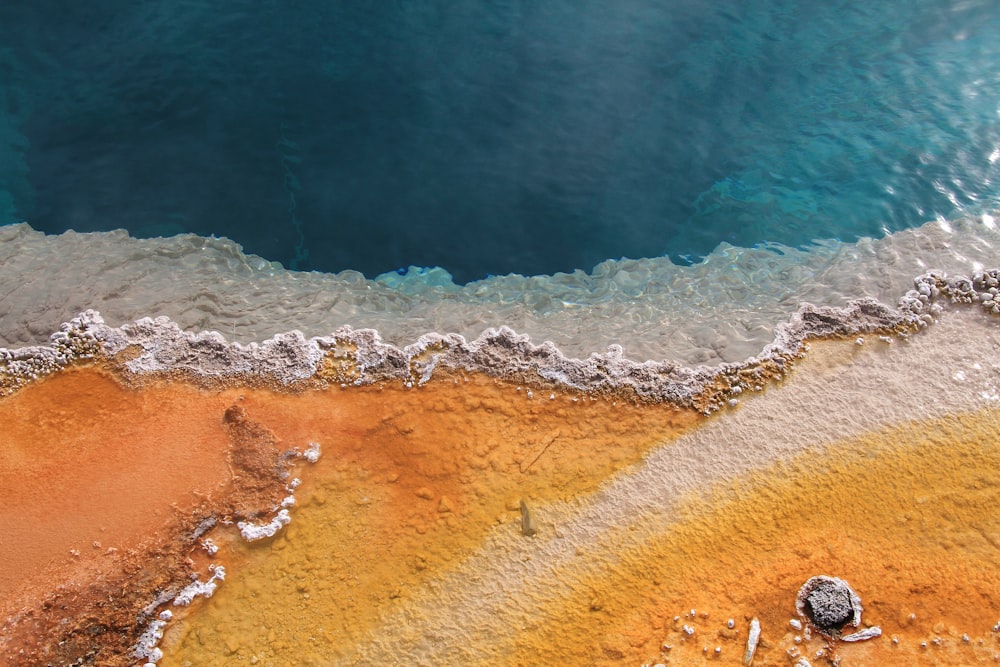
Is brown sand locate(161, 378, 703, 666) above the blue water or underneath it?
underneath

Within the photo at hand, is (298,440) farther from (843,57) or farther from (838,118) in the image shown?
(843,57)

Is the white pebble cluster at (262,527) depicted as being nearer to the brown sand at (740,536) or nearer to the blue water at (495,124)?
the brown sand at (740,536)

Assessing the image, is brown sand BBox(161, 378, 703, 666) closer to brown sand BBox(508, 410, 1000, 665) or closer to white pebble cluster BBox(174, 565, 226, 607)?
white pebble cluster BBox(174, 565, 226, 607)

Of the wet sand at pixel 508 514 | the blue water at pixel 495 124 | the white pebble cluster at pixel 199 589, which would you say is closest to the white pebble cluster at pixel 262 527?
the wet sand at pixel 508 514

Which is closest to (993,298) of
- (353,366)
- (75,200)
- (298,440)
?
(353,366)

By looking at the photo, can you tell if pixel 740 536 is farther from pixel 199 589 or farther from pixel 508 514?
pixel 199 589

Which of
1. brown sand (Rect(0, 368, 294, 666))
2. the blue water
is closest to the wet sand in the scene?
brown sand (Rect(0, 368, 294, 666))

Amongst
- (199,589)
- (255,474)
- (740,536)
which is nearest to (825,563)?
(740,536)

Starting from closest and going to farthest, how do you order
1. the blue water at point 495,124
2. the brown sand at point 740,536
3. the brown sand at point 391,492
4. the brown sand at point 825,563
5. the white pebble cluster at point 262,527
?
the brown sand at point 825,563 → the brown sand at point 740,536 → the brown sand at point 391,492 → the white pebble cluster at point 262,527 → the blue water at point 495,124

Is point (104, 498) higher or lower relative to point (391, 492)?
lower
